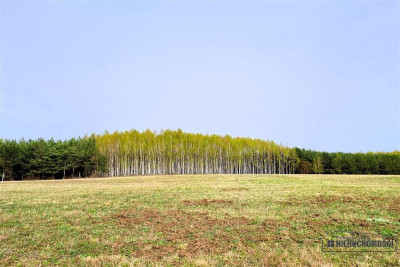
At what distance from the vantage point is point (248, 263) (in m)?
8.44

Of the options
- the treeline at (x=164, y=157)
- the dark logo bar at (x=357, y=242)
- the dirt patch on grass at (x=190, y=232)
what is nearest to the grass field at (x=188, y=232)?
the dirt patch on grass at (x=190, y=232)

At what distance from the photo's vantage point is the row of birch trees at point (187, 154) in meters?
86.1

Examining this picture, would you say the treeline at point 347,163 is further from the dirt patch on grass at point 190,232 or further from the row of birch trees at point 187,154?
the dirt patch on grass at point 190,232

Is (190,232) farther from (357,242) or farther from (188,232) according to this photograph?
(357,242)

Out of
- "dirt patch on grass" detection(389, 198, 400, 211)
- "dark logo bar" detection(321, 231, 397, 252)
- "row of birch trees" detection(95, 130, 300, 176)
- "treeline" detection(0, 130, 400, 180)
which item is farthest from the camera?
"row of birch trees" detection(95, 130, 300, 176)

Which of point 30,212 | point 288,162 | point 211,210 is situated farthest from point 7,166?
point 288,162

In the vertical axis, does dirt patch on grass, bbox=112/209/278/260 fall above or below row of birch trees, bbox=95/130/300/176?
below

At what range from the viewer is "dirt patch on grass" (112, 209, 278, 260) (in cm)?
974

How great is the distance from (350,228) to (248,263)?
22.5ft

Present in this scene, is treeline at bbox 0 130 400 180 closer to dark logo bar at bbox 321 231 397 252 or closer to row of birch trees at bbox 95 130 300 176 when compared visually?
row of birch trees at bbox 95 130 300 176

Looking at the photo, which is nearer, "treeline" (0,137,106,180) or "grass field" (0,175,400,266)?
"grass field" (0,175,400,266)

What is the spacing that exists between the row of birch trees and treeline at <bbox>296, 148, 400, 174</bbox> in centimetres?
495

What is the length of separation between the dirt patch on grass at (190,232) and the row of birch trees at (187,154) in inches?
2865

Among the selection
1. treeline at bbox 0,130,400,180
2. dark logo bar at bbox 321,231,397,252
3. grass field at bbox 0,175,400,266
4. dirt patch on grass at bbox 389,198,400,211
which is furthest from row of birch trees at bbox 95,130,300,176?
dark logo bar at bbox 321,231,397,252
